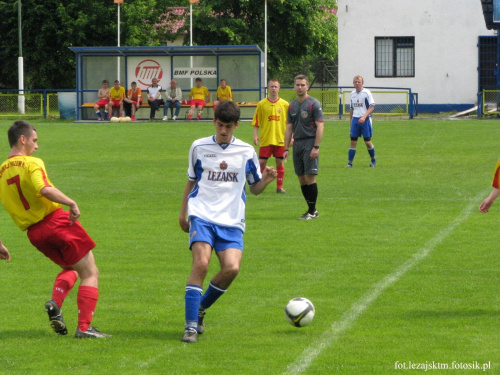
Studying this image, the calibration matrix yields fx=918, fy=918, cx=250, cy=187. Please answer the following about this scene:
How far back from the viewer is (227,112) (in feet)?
21.3

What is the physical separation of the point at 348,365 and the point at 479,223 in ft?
23.4

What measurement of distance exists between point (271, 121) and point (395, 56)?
3080 cm

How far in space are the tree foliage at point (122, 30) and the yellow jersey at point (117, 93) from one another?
1678cm

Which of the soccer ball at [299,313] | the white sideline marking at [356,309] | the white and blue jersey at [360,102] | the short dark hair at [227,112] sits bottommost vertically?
the white sideline marking at [356,309]

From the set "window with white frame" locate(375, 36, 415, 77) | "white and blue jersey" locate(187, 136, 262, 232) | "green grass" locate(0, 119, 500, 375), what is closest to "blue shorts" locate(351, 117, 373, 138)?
"green grass" locate(0, 119, 500, 375)

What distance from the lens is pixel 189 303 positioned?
6.41 metres

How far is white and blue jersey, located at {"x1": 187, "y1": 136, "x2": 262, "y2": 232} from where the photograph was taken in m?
6.66

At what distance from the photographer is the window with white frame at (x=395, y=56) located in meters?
45.3

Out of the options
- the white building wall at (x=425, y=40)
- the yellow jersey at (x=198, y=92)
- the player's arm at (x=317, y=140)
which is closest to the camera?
the player's arm at (x=317, y=140)

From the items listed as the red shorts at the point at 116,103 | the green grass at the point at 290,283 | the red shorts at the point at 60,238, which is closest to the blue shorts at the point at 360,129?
the green grass at the point at 290,283

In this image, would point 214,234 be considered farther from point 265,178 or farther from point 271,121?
point 271,121

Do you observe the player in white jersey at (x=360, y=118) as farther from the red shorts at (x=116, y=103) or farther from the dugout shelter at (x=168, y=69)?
the red shorts at (x=116, y=103)

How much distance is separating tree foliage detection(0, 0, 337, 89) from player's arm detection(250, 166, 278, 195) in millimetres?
47769

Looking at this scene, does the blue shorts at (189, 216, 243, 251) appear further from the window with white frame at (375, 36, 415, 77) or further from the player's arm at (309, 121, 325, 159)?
the window with white frame at (375, 36, 415, 77)
